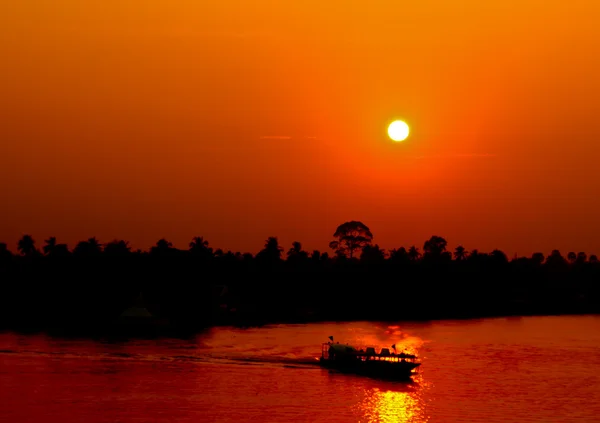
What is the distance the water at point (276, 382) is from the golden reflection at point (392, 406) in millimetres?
75

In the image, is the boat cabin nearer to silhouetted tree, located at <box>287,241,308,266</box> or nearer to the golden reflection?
the golden reflection

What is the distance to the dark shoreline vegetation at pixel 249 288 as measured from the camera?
4759 inches

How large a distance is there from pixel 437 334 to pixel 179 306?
4127cm

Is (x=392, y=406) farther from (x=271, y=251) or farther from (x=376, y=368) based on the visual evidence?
(x=271, y=251)

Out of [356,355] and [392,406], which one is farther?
[356,355]

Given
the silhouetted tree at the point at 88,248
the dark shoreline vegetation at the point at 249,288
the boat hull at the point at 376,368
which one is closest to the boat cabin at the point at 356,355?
the boat hull at the point at 376,368

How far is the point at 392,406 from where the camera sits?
59125 mm

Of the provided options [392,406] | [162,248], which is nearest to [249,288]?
[162,248]

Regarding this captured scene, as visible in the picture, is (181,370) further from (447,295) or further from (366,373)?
(447,295)

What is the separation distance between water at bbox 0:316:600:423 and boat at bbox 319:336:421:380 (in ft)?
5.73

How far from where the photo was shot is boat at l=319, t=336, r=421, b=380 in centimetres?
7069

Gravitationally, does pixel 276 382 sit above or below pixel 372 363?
below

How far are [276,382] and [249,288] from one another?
78.9 metres

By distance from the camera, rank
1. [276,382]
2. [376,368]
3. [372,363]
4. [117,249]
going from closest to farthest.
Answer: [276,382] < [376,368] < [372,363] < [117,249]
